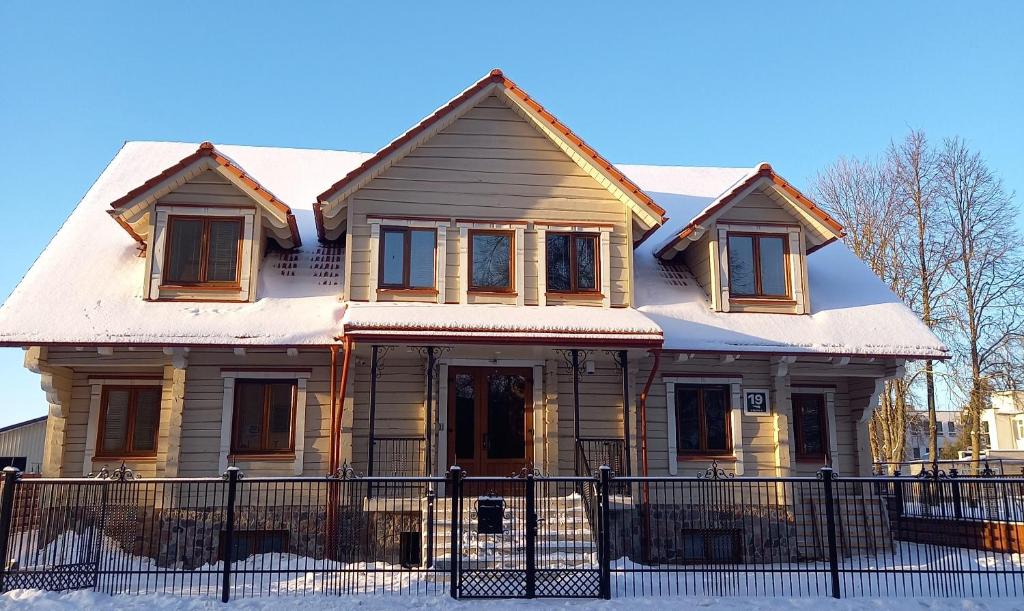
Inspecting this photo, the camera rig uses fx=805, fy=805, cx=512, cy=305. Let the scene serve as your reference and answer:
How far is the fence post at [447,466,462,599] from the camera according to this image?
1056 centimetres

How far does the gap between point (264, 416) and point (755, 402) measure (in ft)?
32.7

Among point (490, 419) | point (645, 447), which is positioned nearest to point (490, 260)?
point (490, 419)

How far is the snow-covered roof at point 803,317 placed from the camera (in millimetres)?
16016

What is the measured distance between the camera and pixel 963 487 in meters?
12.9

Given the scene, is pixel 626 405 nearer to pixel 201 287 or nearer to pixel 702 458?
pixel 702 458

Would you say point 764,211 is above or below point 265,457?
above

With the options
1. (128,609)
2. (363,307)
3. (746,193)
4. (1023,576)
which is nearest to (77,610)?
(128,609)

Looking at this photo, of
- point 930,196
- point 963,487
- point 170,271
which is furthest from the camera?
point 930,196

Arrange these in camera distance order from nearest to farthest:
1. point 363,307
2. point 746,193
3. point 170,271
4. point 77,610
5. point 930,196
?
point 77,610 < point 363,307 < point 170,271 < point 746,193 < point 930,196

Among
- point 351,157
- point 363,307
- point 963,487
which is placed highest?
point 351,157

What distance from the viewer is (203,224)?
52.9 feet

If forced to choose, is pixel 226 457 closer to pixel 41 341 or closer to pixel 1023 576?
pixel 41 341

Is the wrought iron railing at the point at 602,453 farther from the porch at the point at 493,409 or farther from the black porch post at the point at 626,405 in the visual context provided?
the black porch post at the point at 626,405

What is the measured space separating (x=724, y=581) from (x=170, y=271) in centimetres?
1165
